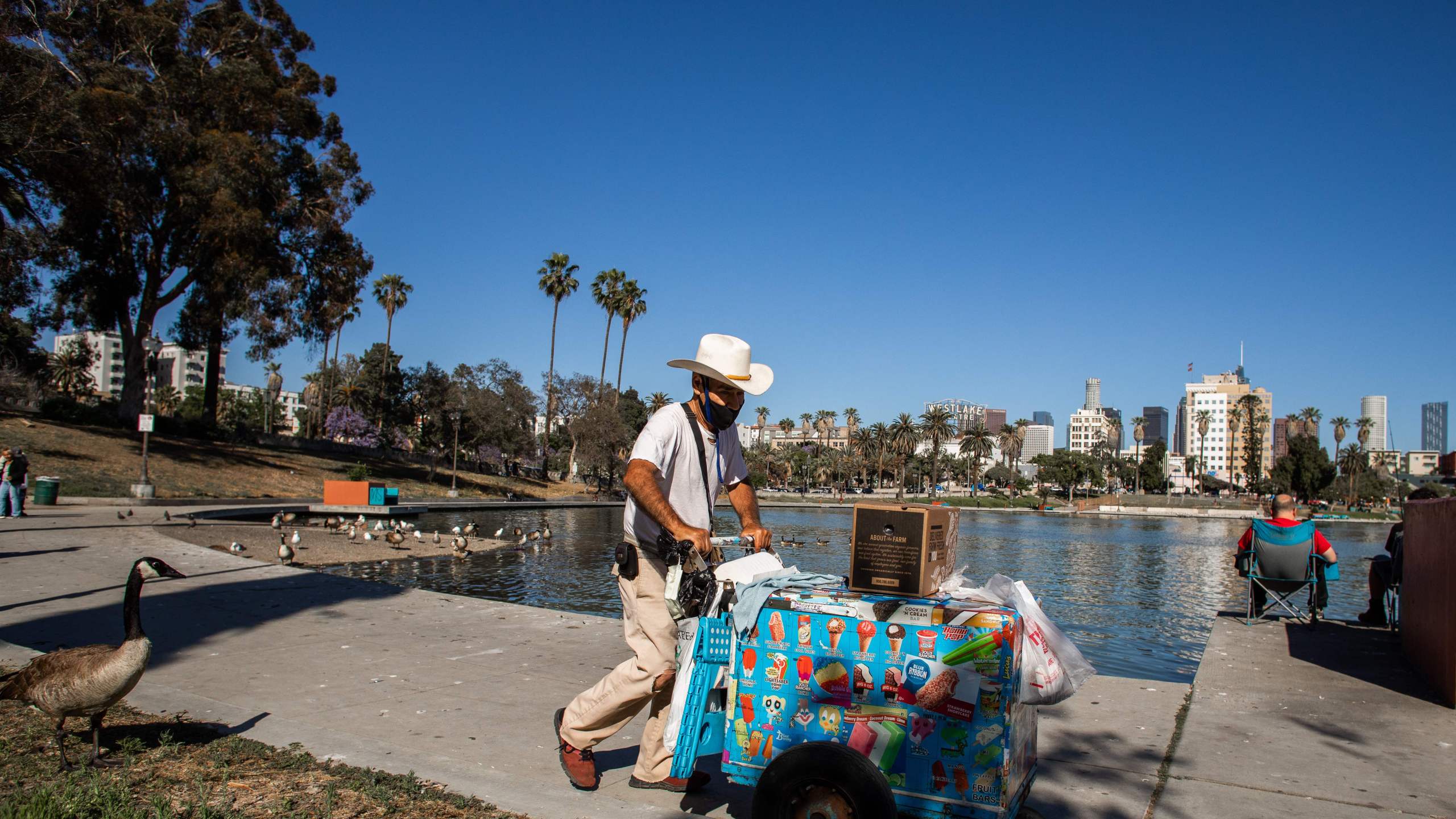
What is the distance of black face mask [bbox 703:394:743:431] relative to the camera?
14.3 feet

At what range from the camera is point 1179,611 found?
16.1 m

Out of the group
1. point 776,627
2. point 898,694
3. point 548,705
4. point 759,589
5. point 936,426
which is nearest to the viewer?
point 898,694

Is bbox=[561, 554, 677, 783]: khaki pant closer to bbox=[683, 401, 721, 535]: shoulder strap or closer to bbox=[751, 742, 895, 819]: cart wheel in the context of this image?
bbox=[683, 401, 721, 535]: shoulder strap

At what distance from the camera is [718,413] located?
14.3 ft

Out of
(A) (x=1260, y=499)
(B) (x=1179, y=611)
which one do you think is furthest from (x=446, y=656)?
(A) (x=1260, y=499)

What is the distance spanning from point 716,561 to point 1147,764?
2648mm

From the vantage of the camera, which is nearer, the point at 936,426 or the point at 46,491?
the point at 46,491

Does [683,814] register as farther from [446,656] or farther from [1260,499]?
[1260,499]

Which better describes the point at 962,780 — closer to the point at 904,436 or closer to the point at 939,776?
the point at 939,776

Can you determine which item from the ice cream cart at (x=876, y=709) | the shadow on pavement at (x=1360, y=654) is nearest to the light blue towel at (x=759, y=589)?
the ice cream cart at (x=876, y=709)

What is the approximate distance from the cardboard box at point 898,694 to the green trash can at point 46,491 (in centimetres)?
2793

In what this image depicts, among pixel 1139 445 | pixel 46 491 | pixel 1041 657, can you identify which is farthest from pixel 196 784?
pixel 1139 445

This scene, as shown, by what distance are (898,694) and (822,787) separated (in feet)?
1.46

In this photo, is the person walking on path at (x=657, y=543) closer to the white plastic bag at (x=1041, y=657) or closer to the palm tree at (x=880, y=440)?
the white plastic bag at (x=1041, y=657)
